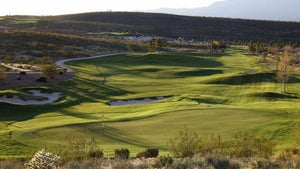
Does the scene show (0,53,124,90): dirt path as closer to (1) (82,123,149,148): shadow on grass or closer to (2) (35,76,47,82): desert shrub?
(2) (35,76,47,82): desert shrub

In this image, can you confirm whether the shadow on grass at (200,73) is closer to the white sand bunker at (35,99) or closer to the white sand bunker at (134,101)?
the white sand bunker at (134,101)

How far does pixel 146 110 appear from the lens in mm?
36250

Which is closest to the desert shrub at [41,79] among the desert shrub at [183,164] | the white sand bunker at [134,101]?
the white sand bunker at [134,101]

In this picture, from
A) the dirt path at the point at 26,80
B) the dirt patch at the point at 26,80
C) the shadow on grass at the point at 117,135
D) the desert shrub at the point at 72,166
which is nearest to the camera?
the desert shrub at the point at 72,166

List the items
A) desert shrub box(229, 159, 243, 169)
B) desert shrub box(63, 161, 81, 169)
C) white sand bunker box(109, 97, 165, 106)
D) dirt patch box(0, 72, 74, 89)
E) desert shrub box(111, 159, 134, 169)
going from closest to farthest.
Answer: desert shrub box(111, 159, 134, 169) < desert shrub box(63, 161, 81, 169) < desert shrub box(229, 159, 243, 169) < white sand bunker box(109, 97, 165, 106) < dirt patch box(0, 72, 74, 89)

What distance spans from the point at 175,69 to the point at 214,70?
719cm

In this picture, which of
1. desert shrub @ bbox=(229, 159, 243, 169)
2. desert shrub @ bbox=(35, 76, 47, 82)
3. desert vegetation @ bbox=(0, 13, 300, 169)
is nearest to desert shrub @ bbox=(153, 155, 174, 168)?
desert vegetation @ bbox=(0, 13, 300, 169)

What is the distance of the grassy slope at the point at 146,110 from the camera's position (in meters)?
23.7

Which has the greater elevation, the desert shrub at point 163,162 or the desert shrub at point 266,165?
the desert shrub at point 266,165

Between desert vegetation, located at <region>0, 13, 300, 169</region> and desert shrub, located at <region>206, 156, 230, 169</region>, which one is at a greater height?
desert shrub, located at <region>206, 156, 230, 169</region>

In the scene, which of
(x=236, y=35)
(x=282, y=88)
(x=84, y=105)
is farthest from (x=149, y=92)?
(x=236, y=35)

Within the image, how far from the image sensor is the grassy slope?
2367cm

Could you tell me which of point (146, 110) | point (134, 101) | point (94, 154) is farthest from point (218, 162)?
point (134, 101)

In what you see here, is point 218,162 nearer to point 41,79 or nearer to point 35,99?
point 35,99
